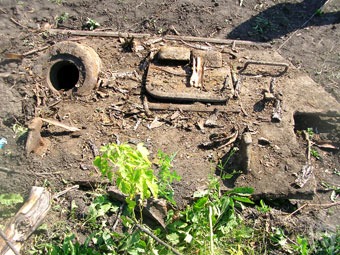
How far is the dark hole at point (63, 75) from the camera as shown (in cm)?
571

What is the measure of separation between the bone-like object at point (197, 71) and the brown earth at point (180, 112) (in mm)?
452

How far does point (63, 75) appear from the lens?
603cm

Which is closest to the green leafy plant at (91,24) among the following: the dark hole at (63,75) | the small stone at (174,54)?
the dark hole at (63,75)

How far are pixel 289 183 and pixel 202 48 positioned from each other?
98.5 inches

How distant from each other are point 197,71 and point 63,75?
207 cm

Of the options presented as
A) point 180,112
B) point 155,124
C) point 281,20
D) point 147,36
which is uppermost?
point 281,20

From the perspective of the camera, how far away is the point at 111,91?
556 cm

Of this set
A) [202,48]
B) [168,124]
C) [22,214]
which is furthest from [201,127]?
[22,214]

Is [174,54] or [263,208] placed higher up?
[174,54]

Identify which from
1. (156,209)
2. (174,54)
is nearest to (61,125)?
(156,209)

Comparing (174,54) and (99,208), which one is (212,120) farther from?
(99,208)

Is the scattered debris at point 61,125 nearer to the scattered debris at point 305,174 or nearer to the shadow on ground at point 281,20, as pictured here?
the scattered debris at point 305,174

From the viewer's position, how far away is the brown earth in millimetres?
4844

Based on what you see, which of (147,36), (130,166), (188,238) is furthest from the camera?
(147,36)
